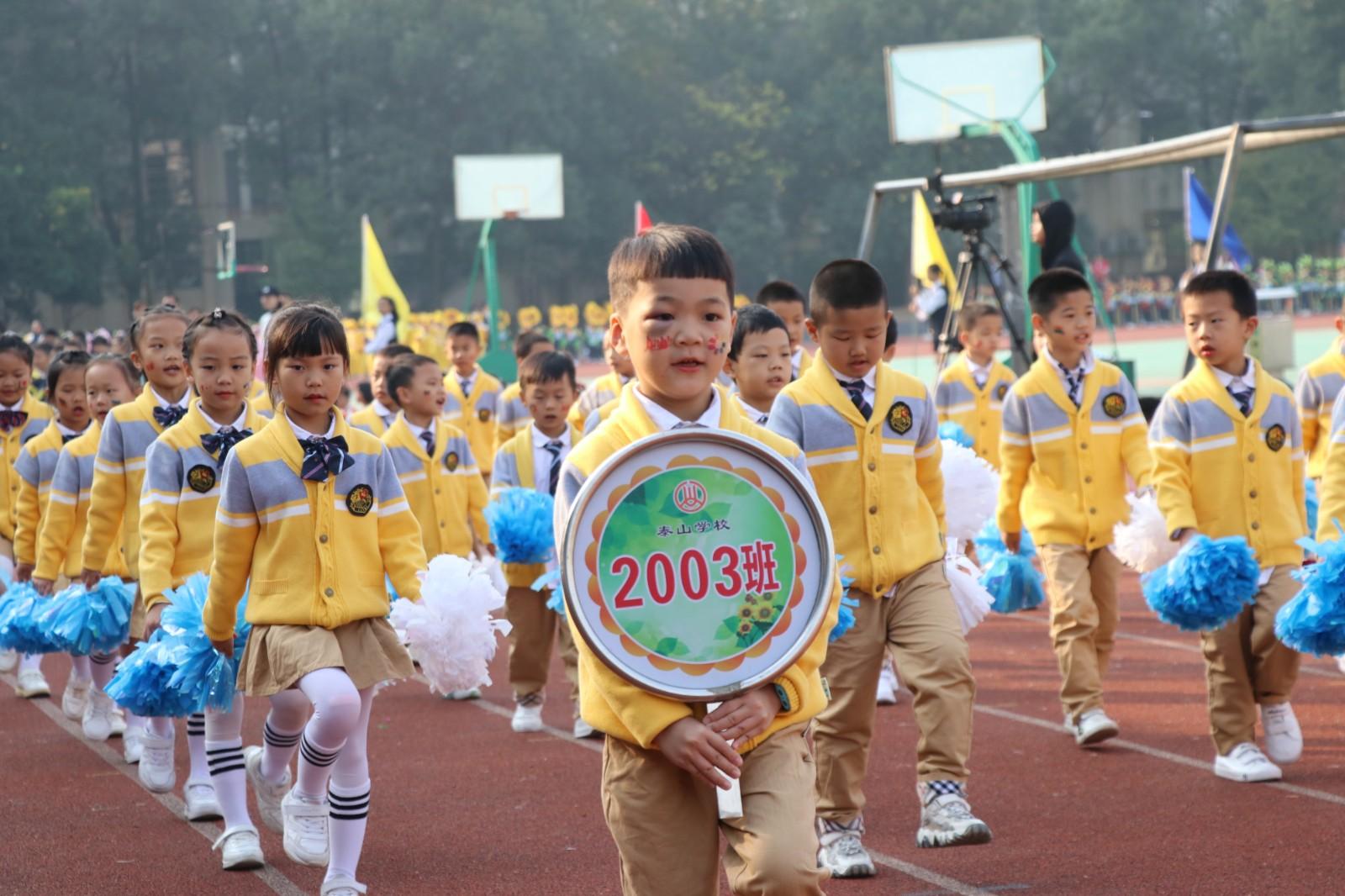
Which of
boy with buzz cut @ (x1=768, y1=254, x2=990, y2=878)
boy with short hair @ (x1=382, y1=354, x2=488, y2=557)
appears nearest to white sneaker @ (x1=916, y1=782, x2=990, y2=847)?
boy with buzz cut @ (x1=768, y1=254, x2=990, y2=878)

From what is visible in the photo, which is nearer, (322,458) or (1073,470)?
(322,458)

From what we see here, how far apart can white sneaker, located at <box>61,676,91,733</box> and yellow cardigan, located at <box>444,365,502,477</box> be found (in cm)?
438

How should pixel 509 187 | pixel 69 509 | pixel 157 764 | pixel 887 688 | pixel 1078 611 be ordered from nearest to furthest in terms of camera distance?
pixel 157 764 < pixel 1078 611 < pixel 69 509 < pixel 887 688 < pixel 509 187

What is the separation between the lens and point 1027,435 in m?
7.47

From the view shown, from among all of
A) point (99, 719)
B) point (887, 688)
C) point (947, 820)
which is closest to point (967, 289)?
point (887, 688)

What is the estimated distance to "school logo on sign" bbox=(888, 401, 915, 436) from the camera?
562cm

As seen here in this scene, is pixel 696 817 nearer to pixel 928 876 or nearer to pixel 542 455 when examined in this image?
pixel 928 876

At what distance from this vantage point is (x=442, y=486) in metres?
9.14

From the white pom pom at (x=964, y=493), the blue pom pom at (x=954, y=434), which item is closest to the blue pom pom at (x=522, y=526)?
the blue pom pom at (x=954, y=434)

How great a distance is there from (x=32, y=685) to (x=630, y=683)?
727 cm

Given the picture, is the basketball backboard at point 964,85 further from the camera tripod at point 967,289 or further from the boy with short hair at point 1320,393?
the boy with short hair at point 1320,393

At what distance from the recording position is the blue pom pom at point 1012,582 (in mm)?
7816

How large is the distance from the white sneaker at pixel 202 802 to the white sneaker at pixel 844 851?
2415 millimetres

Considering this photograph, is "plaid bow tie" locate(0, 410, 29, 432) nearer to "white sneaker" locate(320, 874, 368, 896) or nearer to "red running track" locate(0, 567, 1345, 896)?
"red running track" locate(0, 567, 1345, 896)
